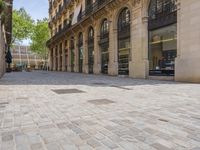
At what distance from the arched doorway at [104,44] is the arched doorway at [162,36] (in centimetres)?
748

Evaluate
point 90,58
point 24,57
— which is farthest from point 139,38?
point 24,57

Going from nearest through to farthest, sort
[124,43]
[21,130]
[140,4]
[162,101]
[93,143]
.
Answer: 1. [93,143]
2. [21,130]
3. [162,101]
4. [140,4]
5. [124,43]

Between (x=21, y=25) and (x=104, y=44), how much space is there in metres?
29.6

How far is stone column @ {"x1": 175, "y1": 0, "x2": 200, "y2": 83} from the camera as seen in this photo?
1325 cm

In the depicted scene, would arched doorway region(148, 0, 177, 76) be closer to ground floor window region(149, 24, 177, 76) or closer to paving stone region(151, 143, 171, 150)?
ground floor window region(149, 24, 177, 76)

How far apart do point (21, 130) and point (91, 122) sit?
129cm

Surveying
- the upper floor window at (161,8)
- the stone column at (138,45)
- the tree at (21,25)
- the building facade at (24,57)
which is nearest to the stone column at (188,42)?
the upper floor window at (161,8)

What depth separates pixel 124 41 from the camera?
21.7 meters

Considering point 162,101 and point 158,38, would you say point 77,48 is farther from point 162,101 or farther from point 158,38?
point 162,101

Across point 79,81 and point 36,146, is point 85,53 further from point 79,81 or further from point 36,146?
point 36,146

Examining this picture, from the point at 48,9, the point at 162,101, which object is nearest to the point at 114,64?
the point at 162,101

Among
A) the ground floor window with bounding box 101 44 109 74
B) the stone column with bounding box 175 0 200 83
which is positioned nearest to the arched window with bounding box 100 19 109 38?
the ground floor window with bounding box 101 44 109 74

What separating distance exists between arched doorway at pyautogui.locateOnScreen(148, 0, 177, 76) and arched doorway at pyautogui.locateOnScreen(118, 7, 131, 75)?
314 centimetres

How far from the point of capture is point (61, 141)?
11.4 ft
